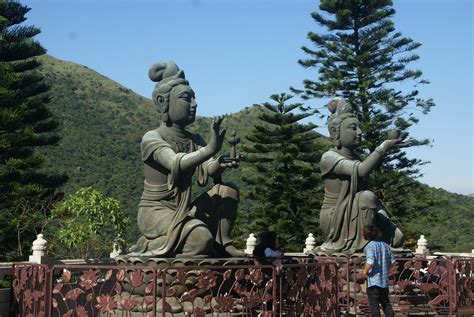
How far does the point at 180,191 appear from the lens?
23.3 ft

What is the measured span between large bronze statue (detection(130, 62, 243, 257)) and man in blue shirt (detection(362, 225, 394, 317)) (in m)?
1.41

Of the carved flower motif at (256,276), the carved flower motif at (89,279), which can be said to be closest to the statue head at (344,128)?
the carved flower motif at (256,276)

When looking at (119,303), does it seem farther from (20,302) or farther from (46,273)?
(20,302)

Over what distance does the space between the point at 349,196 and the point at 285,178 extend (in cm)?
1231

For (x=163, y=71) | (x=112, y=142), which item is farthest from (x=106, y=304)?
(x=112, y=142)

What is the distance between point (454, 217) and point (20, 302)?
2305cm

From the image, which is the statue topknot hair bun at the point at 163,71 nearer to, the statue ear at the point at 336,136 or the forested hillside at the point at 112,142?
the statue ear at the point at 336,136

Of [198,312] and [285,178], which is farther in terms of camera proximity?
[285,178]

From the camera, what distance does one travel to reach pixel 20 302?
6.99 m

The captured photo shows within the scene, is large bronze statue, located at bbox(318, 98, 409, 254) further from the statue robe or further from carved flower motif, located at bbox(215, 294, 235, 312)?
carved flower motif, located at bbox(215, 294, 235, 312)

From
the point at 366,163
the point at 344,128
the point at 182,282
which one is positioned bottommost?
the point at 182,282

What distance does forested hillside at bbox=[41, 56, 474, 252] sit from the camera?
1047 inches

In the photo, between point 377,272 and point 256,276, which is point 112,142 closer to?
point 377,272

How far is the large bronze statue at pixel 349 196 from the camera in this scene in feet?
29.2
